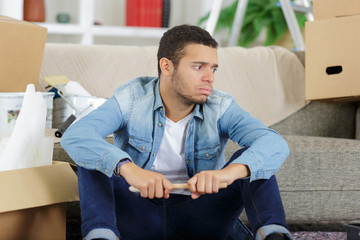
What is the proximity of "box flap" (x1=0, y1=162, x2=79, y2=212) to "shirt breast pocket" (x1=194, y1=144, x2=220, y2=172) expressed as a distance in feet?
1.01

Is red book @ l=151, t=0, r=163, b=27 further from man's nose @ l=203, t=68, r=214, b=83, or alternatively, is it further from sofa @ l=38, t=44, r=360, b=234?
man's nose @ l=203, t=68, r=214, b=83

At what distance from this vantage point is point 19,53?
1646 millimetres

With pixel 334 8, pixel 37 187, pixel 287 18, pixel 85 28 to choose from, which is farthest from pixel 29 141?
pixel 85 28

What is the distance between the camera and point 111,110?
49.3 inches

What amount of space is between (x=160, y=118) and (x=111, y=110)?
0.13 meters

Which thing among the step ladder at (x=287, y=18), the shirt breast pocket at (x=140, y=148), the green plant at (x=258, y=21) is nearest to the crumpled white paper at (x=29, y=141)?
the shirt breast pocket at (x=140, y=148)

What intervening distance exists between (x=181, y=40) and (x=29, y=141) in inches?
17.1

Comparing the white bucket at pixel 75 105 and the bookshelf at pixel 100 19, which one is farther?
the bookshelf at pixel 100 19

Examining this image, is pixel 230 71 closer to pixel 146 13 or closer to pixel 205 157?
pixel 205 157

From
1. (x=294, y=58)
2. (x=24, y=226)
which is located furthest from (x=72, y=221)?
(x=294, y=58)

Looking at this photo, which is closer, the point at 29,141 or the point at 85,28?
the point at 29,141

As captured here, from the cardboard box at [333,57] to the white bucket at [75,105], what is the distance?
0.83 metres

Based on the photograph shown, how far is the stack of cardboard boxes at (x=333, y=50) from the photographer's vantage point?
1.94 meters

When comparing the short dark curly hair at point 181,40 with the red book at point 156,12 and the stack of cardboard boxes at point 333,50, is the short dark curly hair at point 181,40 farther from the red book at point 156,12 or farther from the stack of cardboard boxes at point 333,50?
the red book at point 156,12
